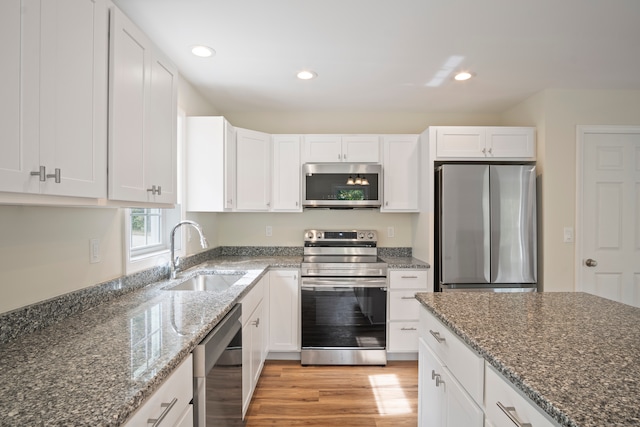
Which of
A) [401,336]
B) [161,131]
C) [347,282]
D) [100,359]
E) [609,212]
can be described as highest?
[161,131]

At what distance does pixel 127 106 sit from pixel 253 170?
1917mm

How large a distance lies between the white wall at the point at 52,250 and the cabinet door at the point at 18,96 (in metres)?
0.48

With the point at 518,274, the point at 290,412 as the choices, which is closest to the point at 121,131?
the point at 290,412

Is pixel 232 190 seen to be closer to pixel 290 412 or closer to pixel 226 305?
pixel 226 305

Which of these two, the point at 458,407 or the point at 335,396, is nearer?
the point at 458,407

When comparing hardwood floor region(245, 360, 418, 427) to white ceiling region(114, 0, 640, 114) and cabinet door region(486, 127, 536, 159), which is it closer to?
cabinet door region(486, 127, 536, 159)

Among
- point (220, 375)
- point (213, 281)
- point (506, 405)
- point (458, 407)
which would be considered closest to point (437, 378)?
point (458, 407)

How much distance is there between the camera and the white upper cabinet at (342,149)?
336 centimetres

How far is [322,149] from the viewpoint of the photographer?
3.36 m

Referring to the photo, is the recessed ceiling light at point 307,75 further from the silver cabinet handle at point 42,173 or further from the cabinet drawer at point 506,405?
the cabinet drawer at point 506,405

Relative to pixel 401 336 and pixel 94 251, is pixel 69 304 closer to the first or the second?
pixel 94 251

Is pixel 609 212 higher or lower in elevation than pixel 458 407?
higher

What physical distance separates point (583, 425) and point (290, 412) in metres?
2.02

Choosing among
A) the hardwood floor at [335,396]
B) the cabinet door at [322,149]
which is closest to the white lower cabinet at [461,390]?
the hardwood floor at [335,396]
